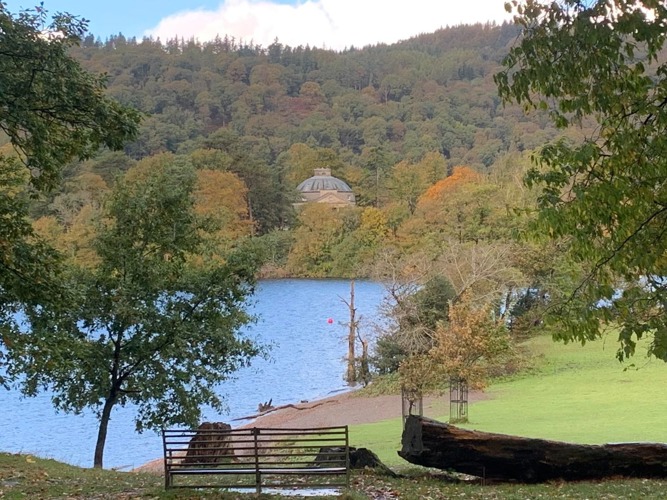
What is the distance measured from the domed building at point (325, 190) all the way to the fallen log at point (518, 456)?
318 feet

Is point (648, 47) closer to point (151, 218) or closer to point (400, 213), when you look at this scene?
point (151, 218)

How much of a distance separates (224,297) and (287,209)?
8405 centimetres

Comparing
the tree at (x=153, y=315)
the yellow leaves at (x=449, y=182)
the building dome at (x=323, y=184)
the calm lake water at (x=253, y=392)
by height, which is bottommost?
the calm lake water at (x=253, y=392)

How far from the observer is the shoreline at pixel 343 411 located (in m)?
27.3

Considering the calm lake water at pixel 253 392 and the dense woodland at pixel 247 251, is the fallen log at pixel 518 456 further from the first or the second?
the calm lake water at pixel 253 392

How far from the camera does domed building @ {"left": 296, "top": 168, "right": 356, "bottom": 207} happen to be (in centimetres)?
11428

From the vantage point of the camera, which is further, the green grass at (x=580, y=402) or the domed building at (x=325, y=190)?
the domed building at (x=325, y=190)

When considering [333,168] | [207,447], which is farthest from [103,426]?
[333,168]

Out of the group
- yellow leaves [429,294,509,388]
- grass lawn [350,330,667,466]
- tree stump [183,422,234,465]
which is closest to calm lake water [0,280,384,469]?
tree stump [183,422,234,465]

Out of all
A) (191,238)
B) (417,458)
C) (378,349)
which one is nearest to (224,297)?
(191,238)

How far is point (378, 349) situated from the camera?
112 feet

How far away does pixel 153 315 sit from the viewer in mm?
16891

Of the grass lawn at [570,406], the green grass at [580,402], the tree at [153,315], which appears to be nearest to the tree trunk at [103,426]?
the tree at [153,315]

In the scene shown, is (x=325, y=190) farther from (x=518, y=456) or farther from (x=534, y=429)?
(x=518, y=456)
